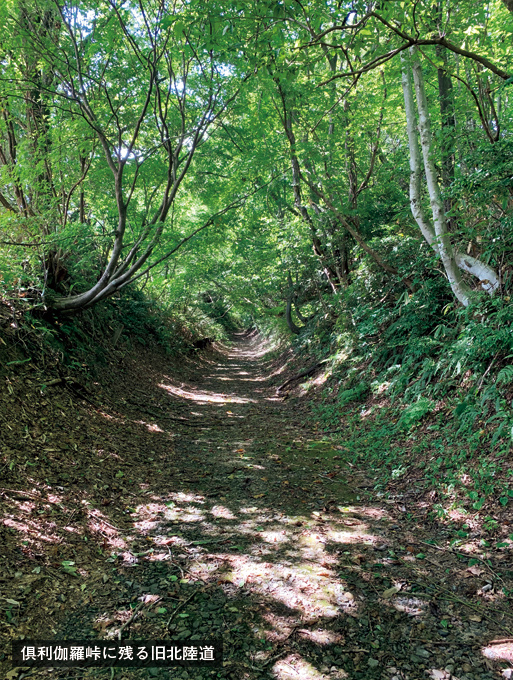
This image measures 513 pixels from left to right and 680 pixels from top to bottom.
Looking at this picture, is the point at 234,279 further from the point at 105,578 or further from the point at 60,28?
the point at 105,578

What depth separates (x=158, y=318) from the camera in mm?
13680

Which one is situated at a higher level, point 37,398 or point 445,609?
point 37,398

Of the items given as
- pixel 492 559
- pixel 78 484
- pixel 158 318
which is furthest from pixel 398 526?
pixel 158 318

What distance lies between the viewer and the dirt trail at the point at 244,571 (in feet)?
7.63

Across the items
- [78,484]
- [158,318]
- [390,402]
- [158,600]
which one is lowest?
[158,600]

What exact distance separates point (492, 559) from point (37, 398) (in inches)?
213

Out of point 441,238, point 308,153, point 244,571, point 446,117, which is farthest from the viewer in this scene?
point 308,153
